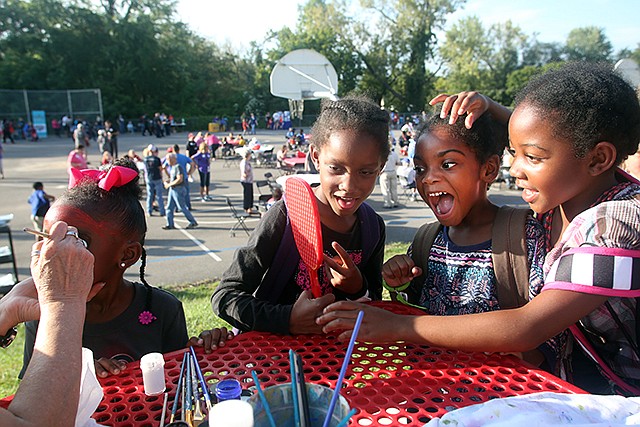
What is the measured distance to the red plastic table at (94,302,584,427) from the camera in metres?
1.21

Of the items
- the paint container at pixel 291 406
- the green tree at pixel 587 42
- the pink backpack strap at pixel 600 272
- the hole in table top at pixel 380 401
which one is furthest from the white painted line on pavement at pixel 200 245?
the green tree at pixel 587 42

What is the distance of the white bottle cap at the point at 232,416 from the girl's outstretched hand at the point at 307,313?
814 mm

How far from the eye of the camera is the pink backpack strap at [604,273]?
4.01 ft

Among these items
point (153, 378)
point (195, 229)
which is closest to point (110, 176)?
point (153, 378)

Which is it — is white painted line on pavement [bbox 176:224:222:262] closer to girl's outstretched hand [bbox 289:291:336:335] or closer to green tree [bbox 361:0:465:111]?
girl's outstretched hand [bbox 289:291:336:335]

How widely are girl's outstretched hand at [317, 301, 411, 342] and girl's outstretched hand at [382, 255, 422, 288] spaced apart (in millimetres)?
359

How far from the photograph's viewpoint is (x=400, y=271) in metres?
1.87

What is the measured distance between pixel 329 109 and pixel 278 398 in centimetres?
157

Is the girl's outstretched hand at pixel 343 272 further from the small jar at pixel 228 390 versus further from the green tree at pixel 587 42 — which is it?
the green tree at pixel 587 42

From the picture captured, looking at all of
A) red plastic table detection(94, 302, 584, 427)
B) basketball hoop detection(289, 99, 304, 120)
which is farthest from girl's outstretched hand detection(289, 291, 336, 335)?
basketball hoop detection(289, 99, 304, 120)

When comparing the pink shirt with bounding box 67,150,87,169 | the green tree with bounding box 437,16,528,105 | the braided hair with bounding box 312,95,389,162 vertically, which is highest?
the green tree with bounding box 437,16,528,105

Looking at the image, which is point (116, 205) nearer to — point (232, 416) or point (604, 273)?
point (232, 416)

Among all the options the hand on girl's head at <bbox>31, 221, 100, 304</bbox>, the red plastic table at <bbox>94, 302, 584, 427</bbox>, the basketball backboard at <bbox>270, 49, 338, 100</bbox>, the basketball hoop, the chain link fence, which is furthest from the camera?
the chain link fence

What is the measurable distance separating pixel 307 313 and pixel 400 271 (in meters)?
0.47
